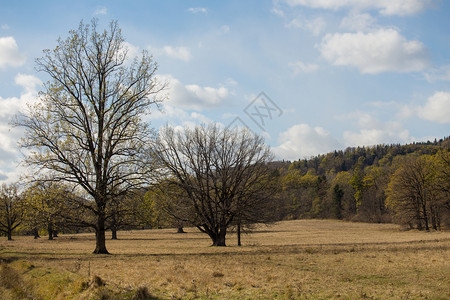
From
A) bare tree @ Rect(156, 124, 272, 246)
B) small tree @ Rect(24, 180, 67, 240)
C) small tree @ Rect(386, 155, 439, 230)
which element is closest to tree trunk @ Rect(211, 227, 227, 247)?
bare tree @ Rect(156, 124, 272, 246)

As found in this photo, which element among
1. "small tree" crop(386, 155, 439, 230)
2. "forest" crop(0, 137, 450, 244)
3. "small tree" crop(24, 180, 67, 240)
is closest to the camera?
"small tree" crop(24, 180, 67, 240)

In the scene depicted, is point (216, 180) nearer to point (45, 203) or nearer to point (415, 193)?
point (45, 203)

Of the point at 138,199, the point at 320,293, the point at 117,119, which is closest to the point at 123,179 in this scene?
the point at 138,199

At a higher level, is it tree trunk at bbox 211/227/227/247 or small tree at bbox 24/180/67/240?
small tree at bbox 24/180/67/240

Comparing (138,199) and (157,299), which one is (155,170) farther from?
(157,299)

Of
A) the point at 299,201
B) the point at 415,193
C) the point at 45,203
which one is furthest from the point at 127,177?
the point at 299,201

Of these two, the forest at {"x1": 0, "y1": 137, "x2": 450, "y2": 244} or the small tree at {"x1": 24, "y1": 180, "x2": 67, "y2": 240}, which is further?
the forest at {"x1": 0, "y1": 137, "x2": 450, "y2": 244}

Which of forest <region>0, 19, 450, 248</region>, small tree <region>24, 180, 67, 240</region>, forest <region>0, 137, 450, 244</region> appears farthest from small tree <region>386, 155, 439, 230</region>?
small tree <region>24, 180, 67, 240</region>

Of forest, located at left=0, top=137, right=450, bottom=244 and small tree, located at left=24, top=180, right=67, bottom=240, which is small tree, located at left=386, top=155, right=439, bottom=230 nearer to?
forest, located at left=0, top=137, right=450, bottom=244

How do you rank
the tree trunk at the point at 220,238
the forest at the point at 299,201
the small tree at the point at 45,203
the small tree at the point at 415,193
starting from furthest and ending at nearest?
the small tree at the point at 415,193 → the tree trunk at the point at 220,238 → the forest at the point at 299,201 → the small tree at the point at 45,203

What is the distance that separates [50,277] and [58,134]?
10937mm

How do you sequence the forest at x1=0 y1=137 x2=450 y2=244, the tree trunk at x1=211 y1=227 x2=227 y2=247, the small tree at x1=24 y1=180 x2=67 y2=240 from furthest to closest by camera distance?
the tree trunk at x1=211 y1=227 x2=227 y2=247 < the forest at x1=0 y1=137 x2=450 y2=244 < the small tree at x1=24 y1=180 x2=67 y2=240

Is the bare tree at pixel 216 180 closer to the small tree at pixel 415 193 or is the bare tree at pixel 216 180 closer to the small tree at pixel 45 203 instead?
the small tree at pixel 45 203

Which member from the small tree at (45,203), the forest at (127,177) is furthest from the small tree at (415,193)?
the small tree at (45,203)
